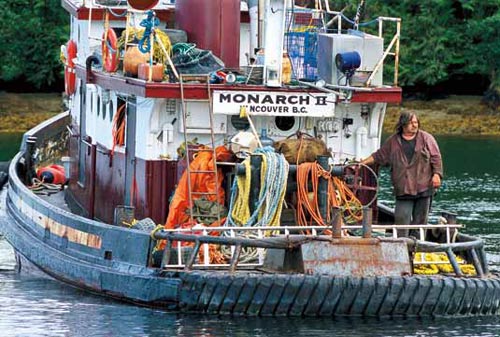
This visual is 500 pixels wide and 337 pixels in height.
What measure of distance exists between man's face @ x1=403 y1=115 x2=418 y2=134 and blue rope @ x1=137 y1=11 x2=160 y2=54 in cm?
321

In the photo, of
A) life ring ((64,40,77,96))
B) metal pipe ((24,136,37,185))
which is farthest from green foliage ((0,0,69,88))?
life ring ((64,40,77,96))

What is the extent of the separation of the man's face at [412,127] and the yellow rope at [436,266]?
4.72 ft

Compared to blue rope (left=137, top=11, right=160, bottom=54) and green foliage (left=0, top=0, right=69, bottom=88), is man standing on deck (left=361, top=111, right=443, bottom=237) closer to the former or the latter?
blue rope (left=137, top=11, right=160, bottom=54)

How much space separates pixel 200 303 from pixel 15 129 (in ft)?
106

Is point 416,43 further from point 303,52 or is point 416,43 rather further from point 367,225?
point 367,225

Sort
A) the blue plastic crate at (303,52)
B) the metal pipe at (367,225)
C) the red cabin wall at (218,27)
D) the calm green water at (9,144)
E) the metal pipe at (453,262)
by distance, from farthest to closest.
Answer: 1. the calm green water at (9,144)
2. the red cabin wall at (218,27)
3. the blue plastic crate at (303,52)
4. the metal pipe at (453,262)
5. the metal pipe at (367,225)

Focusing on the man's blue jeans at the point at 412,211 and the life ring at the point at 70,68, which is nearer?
the man's blue jeans at the point at 412,211

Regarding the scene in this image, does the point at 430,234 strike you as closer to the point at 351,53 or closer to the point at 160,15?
the point at 351,53

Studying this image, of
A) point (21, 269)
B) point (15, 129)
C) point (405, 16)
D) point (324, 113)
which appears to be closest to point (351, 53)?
point (324, 113)

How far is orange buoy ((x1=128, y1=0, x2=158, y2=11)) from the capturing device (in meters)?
20.0

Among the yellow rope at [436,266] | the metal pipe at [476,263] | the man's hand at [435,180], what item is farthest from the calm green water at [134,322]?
the man's hand at [435,180]

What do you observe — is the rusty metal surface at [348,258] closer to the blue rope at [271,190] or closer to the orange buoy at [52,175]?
the blue rope at [271,190]

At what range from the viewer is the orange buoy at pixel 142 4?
1998cm

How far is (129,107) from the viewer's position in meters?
20.5
